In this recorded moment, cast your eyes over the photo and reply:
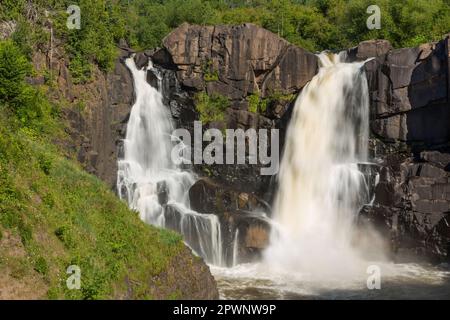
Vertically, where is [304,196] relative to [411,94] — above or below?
below

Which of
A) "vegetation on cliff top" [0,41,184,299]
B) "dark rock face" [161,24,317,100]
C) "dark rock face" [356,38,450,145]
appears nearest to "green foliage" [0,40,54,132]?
"vegetation on cliff top" [0,41,184,299]

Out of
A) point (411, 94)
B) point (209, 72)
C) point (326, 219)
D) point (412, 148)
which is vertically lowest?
point (326, 219)

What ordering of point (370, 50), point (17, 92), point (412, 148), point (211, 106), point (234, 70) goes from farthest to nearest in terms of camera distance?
point (234, 70) → point (211, 106) → point (370, 50) → point (412, 148) → point (17, 92)

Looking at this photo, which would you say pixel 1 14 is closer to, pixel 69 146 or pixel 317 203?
pixel 69 146

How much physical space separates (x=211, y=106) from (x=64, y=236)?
82.2 ft

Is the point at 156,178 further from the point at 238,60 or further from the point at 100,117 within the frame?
the point at 238,60

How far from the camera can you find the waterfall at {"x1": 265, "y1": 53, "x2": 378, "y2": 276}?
3325cm

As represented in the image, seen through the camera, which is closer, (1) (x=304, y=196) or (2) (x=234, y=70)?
(1) (x=304, y=196)

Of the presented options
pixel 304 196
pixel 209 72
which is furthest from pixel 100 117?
pixel 304 196

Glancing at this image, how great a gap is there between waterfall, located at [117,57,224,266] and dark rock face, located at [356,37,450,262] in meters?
10.6

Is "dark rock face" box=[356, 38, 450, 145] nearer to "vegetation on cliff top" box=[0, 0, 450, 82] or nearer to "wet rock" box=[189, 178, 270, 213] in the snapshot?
"wet rock" box=[189, 178, 270, 213]

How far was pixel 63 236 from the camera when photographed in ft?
55.0

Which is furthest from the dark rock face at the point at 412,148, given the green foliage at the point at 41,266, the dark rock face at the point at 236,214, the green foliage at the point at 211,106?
the green foliage at the point at 41,266
